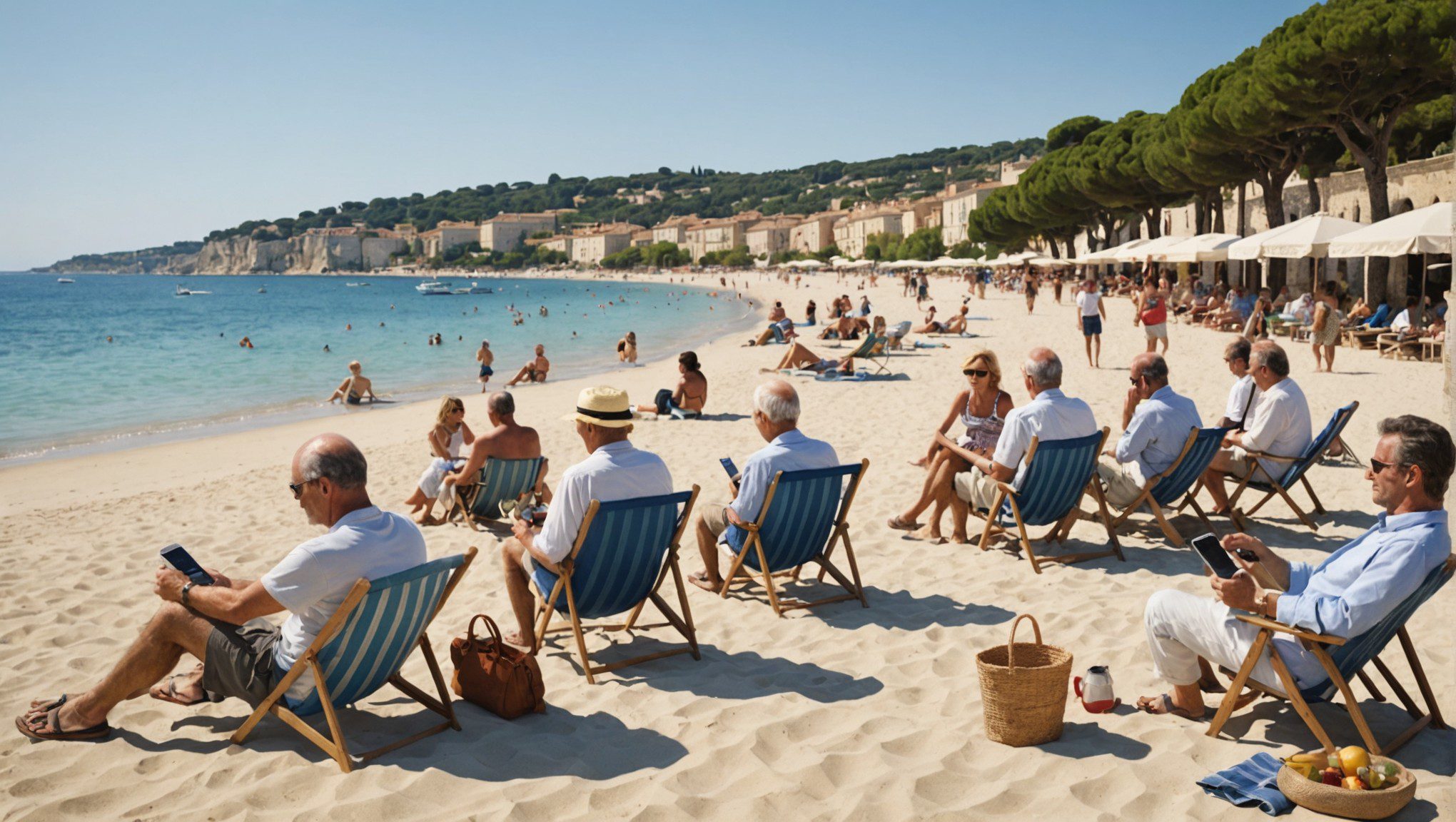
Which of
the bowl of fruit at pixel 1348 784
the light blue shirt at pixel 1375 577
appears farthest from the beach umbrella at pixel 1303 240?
the bowl of fruit at pixel 1348 784

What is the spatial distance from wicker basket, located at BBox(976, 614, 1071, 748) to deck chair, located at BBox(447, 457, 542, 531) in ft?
12.5

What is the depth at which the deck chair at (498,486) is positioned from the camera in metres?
6.29

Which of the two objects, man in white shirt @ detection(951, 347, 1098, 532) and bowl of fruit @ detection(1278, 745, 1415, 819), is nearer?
bowl of fruit @ detection(1278, 745, 1415, 819)

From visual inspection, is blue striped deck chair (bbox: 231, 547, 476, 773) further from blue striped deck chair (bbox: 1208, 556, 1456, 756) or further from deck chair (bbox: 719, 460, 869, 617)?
blue striped deck chair (bbox: 1208, 556, 1456, 756)

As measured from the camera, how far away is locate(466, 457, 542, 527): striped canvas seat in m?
6.27

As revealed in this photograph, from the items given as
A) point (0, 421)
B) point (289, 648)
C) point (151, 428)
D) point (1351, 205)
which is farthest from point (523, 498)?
point (1351, 205)

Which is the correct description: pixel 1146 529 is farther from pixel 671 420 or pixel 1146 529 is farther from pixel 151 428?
pixel 151 428

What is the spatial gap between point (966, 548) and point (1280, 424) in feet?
6.01

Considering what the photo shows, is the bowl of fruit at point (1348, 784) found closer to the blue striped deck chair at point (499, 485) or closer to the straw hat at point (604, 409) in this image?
the straw hat at point (604, 409)

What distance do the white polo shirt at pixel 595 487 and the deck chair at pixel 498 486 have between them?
241 cm

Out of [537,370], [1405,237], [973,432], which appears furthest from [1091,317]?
[537,370]

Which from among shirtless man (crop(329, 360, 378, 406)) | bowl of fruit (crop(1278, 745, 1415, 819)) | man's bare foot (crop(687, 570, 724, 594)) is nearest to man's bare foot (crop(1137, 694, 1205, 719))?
bowl of fruit (crop(1278, 745, 1415, 819))

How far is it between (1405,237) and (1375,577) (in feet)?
38.7

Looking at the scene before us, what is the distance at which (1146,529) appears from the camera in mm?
5738
